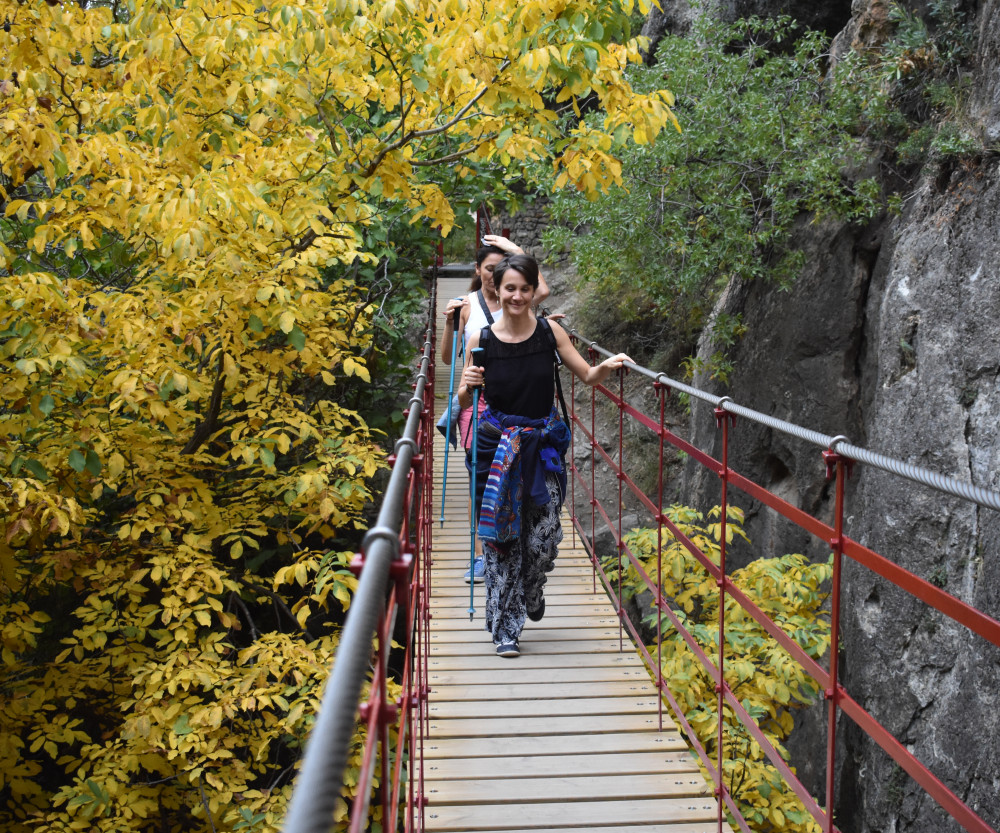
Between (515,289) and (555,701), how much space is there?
166 cm

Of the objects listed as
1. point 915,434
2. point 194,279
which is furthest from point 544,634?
point 915,434

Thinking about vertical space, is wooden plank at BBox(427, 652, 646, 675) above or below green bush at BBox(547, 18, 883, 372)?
below

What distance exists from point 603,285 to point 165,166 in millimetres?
7184

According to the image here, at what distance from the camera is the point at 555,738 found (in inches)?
128

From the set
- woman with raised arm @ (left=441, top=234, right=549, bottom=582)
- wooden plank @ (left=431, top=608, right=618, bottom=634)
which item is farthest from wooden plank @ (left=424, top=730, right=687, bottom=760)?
woman with raised arm @ (left=441, top=234, right=549, bottom=582)

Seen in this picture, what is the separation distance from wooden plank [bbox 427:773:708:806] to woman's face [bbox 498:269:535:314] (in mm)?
1793

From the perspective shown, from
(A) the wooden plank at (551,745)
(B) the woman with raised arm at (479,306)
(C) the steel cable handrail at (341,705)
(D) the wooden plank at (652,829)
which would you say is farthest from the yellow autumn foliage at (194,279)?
(C) the steel cable handrail at (341,705)

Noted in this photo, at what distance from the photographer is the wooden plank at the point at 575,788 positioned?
288 centimetres

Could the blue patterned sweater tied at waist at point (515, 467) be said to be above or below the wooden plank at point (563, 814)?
above

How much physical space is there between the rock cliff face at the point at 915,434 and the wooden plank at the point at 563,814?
310 cm

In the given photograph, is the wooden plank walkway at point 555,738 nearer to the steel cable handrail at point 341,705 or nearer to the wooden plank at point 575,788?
the wooden plank at point 575,788

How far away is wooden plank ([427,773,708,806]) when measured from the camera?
114 inches

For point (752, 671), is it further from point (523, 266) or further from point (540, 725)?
point (523, 266)

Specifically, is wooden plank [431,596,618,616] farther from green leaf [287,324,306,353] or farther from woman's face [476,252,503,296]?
woman's face [476,252,503,296]
